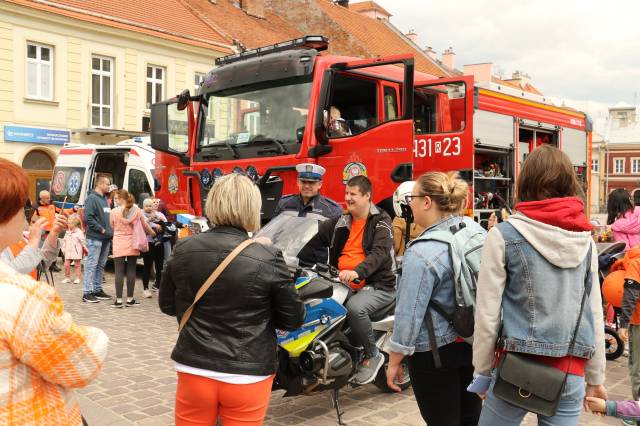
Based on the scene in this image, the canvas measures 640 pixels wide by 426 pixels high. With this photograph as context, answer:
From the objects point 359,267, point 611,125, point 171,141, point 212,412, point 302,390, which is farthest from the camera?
point 611,125

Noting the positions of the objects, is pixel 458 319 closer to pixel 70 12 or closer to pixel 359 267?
pixel 359 267

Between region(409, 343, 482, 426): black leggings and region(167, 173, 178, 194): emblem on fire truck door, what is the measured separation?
6960 millimetres

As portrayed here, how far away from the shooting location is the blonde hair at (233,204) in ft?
9.98

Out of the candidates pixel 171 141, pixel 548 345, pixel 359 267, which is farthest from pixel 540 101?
pixel 548 345

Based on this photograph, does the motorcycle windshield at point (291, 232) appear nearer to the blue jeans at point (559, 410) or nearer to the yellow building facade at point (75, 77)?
the blue jeans at point (559, 410)

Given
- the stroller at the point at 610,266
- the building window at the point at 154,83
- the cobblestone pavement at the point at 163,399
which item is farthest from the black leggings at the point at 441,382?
the building window at the point at 154,83

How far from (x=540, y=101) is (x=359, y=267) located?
6.72 m

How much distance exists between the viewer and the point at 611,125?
81.9 metres

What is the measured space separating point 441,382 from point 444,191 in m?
0.98

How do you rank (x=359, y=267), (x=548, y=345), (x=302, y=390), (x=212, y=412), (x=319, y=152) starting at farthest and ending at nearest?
(x=319, y=152) → (x=359, y=267) → (x=302, y=390) → (x=212, y=412) → (x=548, y=345)

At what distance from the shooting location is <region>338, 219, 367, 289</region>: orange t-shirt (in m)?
5.04

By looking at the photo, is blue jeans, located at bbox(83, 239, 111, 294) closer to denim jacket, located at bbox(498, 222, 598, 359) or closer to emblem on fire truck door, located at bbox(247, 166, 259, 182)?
emblem on fire truck door, located at bbox(247, 166, 259, 182)

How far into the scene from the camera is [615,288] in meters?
4.90

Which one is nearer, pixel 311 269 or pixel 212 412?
pixel 212 412
